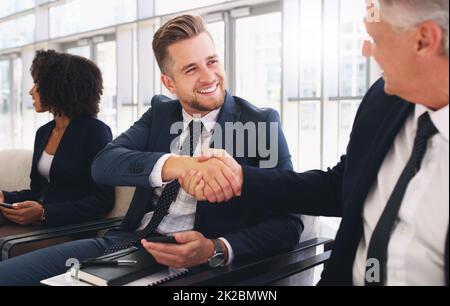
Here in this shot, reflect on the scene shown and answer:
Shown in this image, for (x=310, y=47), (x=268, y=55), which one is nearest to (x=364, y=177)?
(x=310, y=47)

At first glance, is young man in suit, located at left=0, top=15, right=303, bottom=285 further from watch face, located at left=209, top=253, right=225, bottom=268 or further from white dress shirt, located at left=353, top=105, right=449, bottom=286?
white dress shirt, located at left=353, top=105, right=449, bottom=286

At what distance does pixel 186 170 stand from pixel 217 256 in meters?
0.31

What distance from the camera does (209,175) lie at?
1613 millimetres

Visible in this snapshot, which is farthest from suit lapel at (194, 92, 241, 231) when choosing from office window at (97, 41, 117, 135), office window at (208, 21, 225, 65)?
office window at (97, 41, 117, 135)

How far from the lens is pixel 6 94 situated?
10.1 m

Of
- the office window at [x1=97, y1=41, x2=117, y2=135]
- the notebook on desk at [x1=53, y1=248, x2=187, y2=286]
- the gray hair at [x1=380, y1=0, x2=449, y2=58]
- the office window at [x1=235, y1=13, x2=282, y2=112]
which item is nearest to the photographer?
the gray hair at [x1=380, y1=0, x2=449, y2=58]

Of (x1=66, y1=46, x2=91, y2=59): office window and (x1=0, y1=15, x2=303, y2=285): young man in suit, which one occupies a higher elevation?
(x1=66, y1=46, x2=91, y2=59): office window

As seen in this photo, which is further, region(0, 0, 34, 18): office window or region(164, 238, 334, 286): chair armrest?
region(0, 0, 34, 18): office window

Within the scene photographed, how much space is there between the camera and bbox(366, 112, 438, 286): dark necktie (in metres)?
1.12

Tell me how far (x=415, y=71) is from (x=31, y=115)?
9289 millimetres

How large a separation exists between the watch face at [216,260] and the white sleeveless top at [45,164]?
1398 millimetres

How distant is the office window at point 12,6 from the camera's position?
365 inches

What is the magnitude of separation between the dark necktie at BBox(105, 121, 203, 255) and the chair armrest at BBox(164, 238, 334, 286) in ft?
1.21

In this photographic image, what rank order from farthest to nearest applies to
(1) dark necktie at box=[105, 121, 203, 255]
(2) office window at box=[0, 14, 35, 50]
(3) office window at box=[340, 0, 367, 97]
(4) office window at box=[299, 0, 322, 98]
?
(2) office window at box=[0, 14, 35, 50] < (4) office window at box=[299, 0, 322, 98] < (3) office window at box=[340, 0, 367, 97] < (1) dark necktie at box=[105, 121, 203, 255]
